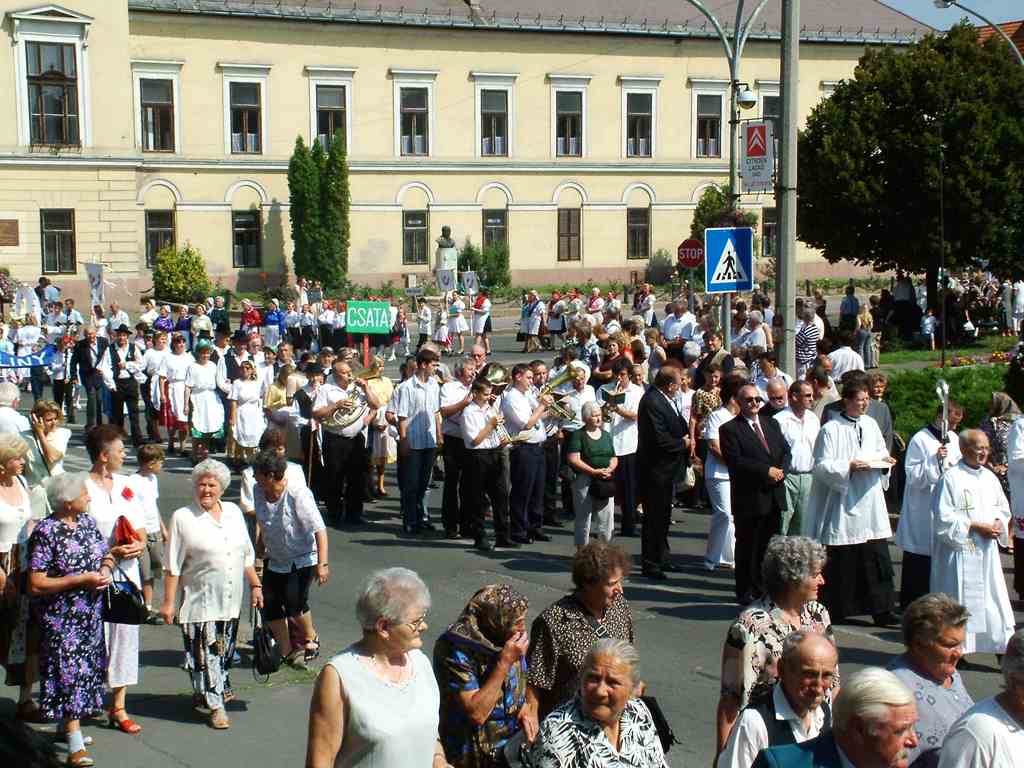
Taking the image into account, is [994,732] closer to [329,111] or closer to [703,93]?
[329,111]

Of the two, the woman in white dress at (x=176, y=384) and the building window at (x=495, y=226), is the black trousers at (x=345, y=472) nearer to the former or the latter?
the woman in white dress at (x=176, y=384)

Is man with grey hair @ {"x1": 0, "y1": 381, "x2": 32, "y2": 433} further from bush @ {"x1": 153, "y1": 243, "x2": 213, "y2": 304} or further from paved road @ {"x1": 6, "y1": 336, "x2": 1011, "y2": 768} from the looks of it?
bush @ {"x1": 153, "y1": 243, "x2": 213, "y2": 304}

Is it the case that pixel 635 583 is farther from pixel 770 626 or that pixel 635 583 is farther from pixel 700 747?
pixel 770 626

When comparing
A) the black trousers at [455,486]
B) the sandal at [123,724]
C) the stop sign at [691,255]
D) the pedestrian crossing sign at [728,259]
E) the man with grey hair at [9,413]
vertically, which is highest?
the stop sign at [691,255]

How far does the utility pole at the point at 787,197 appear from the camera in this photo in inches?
568

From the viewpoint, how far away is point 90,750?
845cm

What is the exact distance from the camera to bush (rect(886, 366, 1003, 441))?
16.4m

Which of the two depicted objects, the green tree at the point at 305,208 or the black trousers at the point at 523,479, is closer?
the black trousers at the point at 523,479

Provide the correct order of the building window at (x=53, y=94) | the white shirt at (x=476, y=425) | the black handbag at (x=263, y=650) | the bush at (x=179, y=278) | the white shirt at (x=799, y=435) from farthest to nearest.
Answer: the building window at (x=53, y=94) < the bush at (x=179, y=278) < the white shirt at (x=476, y=425) < the white shirt at (x=799, y=435) < the black handbag at (x=263, y=650)

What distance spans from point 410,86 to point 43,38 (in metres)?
13.9

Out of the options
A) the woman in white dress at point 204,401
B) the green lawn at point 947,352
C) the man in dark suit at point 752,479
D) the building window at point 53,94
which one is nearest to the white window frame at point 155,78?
the building window at point 53,94

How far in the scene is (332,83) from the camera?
52.1m

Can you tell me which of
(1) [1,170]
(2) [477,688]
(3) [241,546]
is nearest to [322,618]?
(3) [241,546]

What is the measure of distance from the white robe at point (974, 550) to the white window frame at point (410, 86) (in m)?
45.0
